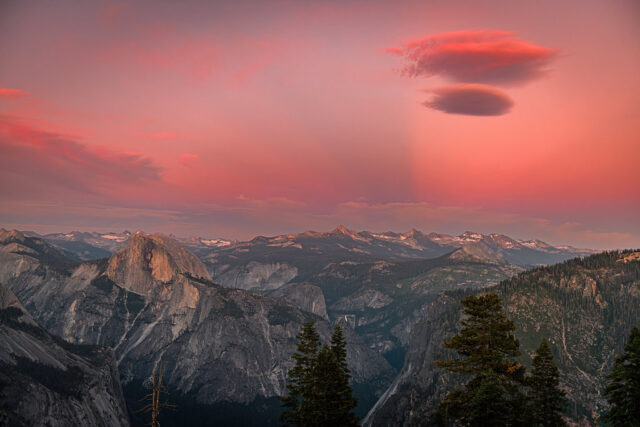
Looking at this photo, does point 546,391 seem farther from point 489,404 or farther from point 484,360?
point 489,404

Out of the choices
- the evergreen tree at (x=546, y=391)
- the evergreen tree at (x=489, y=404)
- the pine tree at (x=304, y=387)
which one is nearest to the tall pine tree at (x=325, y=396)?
the pine tree at (x=304, y=387)

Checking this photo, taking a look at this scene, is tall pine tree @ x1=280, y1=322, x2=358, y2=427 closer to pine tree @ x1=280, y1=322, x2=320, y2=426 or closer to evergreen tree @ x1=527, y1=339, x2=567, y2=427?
pine tree @ x1=280, y1=322, x2=320, y2=426

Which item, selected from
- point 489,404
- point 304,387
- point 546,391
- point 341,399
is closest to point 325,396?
point 341,399

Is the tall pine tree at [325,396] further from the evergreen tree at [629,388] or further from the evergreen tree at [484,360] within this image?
the evergreen tree at [629,388]

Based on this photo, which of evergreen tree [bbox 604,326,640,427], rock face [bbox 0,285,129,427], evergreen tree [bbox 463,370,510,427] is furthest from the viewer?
rock face [bbox 0,285,129,427]

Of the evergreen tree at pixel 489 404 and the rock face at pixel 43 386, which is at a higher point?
the evergreen tree at pixel 489 404

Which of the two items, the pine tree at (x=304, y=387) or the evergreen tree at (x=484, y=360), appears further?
the pine tree at (x=304, y=387)

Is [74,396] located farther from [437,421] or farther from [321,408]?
[437,421]

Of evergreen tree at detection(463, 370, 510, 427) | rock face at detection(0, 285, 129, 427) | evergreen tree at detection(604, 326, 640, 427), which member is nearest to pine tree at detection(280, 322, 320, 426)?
evergreen tree at detection(463, 370, 510, 427)
